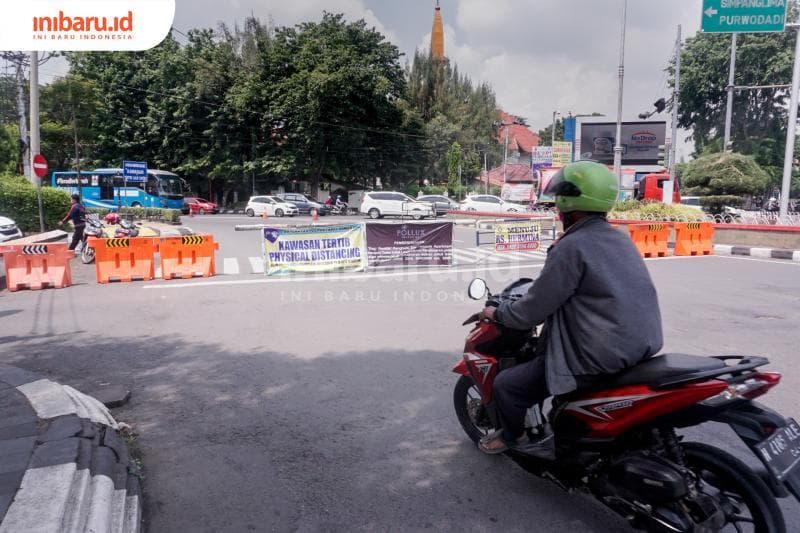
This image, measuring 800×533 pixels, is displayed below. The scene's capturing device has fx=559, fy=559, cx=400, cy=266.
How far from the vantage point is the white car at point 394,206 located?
32934mm

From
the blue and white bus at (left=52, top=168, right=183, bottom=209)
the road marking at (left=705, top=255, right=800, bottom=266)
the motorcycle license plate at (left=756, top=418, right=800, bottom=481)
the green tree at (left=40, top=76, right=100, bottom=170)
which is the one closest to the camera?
the motorcycle license plate at (left=756, top=418, right=800, bottom=481)

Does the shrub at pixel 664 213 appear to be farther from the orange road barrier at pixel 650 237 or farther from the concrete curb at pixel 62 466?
the concrete curb at pixel 62 466

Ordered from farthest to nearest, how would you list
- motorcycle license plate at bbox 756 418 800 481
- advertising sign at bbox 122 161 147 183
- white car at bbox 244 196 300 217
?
white car at bbox 244 196 300 217 < advertising sign at bbox 122 161 147 183 < motorcycle license plate at bbox 756 418 800 481

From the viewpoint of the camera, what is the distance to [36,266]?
405 inches

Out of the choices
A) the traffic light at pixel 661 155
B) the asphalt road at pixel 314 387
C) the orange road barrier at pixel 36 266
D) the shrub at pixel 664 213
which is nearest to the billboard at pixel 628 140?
the traffic light at pixel 661 155

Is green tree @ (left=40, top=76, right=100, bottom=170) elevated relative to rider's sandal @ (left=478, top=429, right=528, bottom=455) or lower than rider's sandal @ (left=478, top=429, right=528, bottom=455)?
elevated

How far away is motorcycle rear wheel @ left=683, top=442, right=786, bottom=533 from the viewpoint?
7.61 ft

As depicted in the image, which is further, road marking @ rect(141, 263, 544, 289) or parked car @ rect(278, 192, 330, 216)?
parked car @ rect(278, 192, 330, 216)

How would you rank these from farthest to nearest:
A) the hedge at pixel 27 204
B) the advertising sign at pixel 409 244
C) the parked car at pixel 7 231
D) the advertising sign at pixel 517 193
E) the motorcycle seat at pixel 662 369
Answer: the advertising sign at pixel 517 193 < the hedge at pixel 27 204 < the parked car at pixel 7 231 < the advertising sign at pixel 409 244 < the motorcycle seat at pixel 662 369

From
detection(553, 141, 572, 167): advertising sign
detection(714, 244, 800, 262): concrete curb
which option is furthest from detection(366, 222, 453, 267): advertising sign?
detection(553, 141, 572, 167): advertising sign

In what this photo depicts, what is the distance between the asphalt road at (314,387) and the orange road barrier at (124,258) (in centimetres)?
74

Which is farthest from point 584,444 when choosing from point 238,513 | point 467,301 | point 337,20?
point 337,20

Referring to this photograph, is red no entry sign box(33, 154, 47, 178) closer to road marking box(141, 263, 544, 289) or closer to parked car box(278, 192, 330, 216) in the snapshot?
road marking box(141, 263, 544, 289)

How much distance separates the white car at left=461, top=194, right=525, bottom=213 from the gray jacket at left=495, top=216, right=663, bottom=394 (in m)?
31.6
